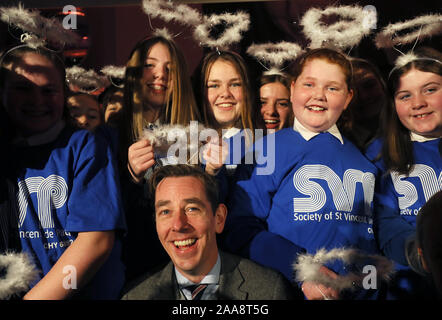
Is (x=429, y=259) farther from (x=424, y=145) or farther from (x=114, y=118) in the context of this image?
(x=114, y=118)

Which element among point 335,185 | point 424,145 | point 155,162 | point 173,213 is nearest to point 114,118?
point 155,162

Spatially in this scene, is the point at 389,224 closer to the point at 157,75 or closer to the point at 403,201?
the point at 403,201

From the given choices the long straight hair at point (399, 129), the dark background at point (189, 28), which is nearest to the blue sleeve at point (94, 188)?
the dark background at point (189, 28)

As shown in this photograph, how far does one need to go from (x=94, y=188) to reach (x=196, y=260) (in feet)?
1.90

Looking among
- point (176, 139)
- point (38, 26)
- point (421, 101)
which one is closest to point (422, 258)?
point (421, 101)

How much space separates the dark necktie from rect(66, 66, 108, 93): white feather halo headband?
41.5 inches

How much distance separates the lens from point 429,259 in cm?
234

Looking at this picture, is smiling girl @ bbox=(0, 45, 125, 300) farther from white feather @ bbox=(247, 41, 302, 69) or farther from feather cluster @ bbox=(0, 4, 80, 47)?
white feather @ bbox=(247, 41, 302, 69)

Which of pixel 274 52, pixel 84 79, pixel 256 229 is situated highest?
pixel 274 52

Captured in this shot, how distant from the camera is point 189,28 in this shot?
2.68 meters

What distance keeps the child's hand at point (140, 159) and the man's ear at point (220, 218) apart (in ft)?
1.24

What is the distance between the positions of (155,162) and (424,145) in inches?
50.3

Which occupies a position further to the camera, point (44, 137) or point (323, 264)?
point (44, 137)

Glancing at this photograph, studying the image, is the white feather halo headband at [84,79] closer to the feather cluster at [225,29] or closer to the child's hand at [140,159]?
the child's hand at [140,159]
